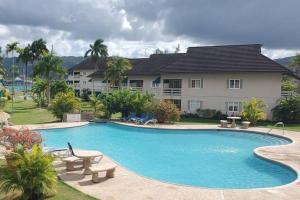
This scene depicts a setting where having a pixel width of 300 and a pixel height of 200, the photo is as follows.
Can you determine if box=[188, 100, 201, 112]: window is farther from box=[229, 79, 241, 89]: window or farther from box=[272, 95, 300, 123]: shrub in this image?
box=[272, 95, 300, 123]: shrub

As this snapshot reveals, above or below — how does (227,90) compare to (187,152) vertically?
above

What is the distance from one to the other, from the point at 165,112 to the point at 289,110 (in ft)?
41.0

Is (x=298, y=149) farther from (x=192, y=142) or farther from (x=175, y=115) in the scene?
(x=175, y=115)

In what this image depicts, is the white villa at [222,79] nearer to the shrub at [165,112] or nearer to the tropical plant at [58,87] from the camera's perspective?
the shrub at [165,112]

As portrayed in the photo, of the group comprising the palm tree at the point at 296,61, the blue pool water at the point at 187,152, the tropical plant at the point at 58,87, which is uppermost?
the palm tree at the point at 296,61

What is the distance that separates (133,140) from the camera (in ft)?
88.7

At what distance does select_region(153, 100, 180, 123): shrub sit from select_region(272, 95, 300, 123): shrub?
10.7 m

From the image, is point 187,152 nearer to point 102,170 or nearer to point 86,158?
point 86,158

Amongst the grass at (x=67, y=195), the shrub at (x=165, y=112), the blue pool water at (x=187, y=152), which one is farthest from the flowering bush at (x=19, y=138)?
the shrub at (x=165, y=112)

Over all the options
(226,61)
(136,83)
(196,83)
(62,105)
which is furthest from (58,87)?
(226,61)

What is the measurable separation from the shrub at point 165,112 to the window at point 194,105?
8326 millimetres

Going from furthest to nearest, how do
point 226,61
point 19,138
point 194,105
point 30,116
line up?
1. point 194,105
2. point 226,61
3. point 30,116
4. point 19,138

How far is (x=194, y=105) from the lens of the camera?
140ft

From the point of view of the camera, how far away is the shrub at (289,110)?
114ft
